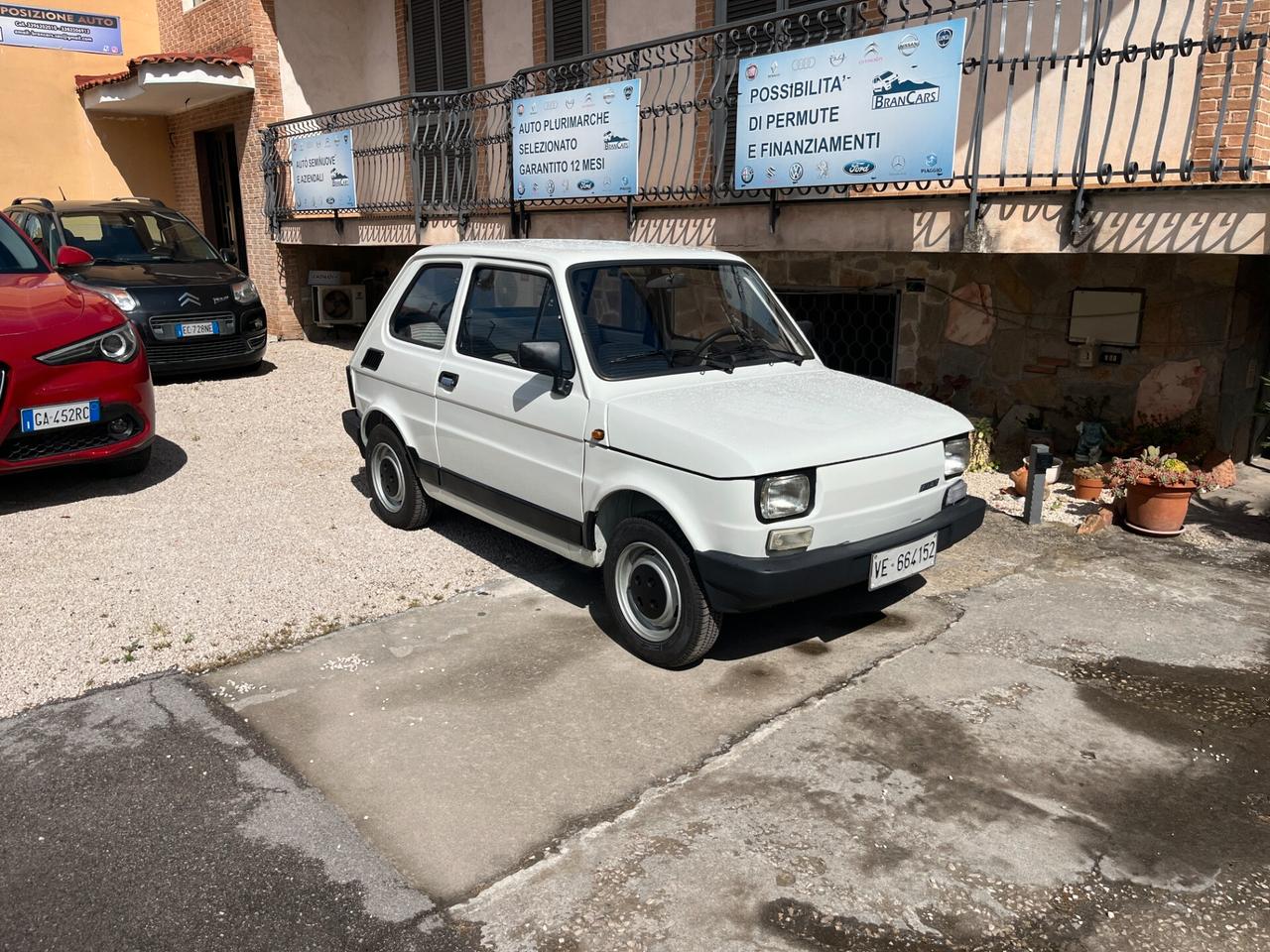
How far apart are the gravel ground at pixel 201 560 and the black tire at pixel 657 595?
1.29 metres

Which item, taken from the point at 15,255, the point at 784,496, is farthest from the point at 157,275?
the point at 784,496

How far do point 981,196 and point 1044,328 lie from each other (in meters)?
1.98

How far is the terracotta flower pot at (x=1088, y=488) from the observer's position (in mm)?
7000

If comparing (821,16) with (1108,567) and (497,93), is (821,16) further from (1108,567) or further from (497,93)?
(497,93)

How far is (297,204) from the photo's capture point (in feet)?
45.4

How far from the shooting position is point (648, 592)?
445 centimetres

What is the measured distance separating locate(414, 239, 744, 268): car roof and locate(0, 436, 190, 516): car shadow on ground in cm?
316

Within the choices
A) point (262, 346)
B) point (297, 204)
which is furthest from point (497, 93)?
point (262, 346)

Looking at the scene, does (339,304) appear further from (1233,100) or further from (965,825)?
(965,825)

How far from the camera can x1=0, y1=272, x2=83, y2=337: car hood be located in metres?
6.18

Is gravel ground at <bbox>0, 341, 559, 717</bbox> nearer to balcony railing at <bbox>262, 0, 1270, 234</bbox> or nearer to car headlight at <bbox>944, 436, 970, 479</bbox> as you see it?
car headlight at <bbox>944, 436, 970, 479</bbox>

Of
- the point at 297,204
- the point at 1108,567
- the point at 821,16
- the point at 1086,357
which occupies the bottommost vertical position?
the point at 1108,567

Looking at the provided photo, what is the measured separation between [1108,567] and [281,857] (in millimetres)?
4888

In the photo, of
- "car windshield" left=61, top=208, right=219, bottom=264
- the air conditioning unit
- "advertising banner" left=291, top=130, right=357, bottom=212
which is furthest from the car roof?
the air conditioning unit
